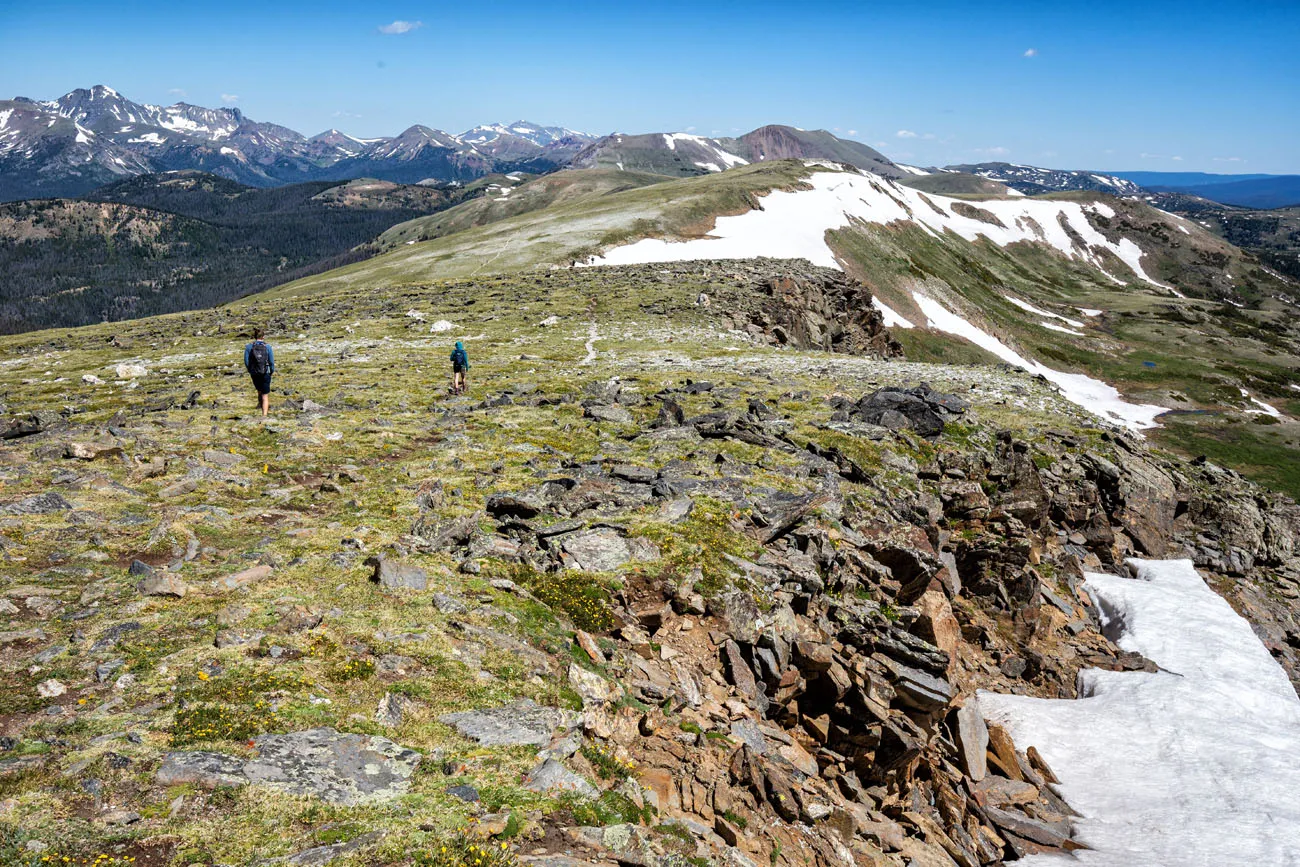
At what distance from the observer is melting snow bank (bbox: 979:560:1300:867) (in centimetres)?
1493

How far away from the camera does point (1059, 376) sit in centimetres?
11369

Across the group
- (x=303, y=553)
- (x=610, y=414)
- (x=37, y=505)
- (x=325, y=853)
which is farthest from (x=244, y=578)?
(x=610, y=414)

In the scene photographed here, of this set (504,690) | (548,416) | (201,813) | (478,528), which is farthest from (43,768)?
(548,416)

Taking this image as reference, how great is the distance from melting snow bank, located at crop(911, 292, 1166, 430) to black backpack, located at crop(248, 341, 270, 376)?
330ft

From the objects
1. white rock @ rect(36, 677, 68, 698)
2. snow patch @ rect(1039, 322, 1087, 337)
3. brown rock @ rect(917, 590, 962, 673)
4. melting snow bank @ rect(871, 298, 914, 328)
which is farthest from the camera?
snow patch @ rect(1039, 322, 1087, 337)

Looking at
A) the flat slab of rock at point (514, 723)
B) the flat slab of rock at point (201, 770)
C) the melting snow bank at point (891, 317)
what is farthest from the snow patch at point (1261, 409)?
the flat slab of rock at point (201, 770)

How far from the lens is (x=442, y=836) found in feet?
27.2

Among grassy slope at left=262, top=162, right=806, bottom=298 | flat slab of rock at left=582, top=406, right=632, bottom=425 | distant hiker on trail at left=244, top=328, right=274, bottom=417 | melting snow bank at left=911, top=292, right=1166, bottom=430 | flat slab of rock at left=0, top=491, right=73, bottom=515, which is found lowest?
melting snow bank at left=911, top=292, right=1166, bottom=430

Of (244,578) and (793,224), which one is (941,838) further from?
(793,224)

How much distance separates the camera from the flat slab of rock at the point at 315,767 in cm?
867

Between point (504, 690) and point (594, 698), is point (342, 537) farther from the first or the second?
point (594, 698)

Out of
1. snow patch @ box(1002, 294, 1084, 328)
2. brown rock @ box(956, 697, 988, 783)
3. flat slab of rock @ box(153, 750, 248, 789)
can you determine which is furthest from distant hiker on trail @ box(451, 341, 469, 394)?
snow patch @ box(1002, 294, 1084, 328)

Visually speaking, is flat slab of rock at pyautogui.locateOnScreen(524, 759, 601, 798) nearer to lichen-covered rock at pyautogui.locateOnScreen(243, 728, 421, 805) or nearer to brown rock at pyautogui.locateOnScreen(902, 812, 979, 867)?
lichen-covered rock at pyautogui.locateOnScreen(243, 728, 421, 805)

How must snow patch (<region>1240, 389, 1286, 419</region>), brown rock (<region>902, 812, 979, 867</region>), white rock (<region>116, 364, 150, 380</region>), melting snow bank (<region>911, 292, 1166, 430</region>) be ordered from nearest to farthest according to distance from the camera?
brown rock (<region>902, 812, 979, 867</region>) < white rock (<region>116, 364, 150, 380</region>) < melting snow bank (<region>911, 292, 1166, 430</region>) < snow patch (<region>1240, 389, 1286, 419</region>)
